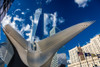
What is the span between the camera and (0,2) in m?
17.8

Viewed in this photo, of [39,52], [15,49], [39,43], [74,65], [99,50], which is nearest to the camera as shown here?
[15,49]

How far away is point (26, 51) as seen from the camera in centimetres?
1196

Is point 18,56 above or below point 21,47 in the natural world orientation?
below

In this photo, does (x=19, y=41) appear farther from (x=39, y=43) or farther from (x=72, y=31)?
(x=72, y=31)

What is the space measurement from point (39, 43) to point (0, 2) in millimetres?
11737

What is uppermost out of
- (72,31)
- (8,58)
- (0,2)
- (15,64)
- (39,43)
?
(0,2)

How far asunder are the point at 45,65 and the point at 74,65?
6404 centimetres

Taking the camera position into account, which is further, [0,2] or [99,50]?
[99,50]

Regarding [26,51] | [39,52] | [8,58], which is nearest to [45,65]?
[39,52]

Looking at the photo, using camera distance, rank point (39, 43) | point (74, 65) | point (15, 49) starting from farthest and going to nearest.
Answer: point (74, 65) → point (39, 43) → point (15, 49)

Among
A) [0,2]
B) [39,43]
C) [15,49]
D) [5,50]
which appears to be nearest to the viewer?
[15,49]

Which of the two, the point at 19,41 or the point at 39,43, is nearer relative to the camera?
the point at 19,41

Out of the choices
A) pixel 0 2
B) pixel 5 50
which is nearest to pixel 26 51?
pixel 5 50

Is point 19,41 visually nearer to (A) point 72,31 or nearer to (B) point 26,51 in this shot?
(B) point 26,51
